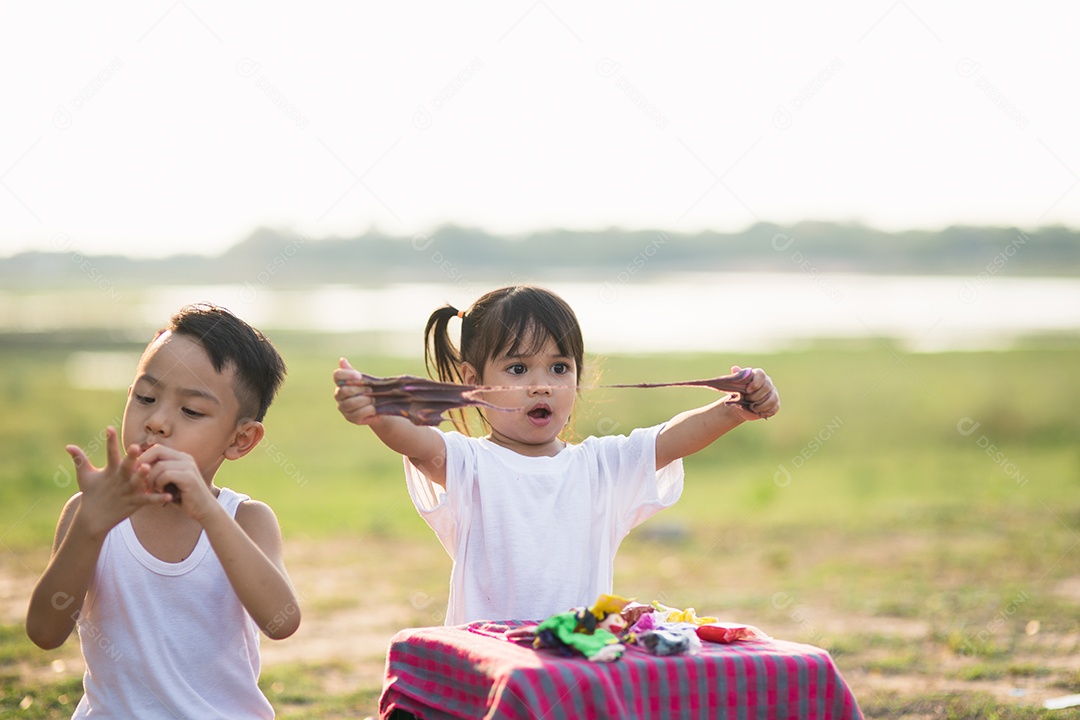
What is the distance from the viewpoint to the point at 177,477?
10.7 feet

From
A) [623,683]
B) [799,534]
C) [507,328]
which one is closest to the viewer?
[623,683]

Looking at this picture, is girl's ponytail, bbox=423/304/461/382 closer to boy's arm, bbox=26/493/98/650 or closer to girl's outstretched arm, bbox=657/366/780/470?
girl's outstretched arm, bbox=657/366/780/470

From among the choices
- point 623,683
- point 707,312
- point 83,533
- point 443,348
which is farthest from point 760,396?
point 707,312

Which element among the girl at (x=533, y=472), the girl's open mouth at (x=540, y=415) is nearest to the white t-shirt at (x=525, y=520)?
the girl at (x=533, y=472)

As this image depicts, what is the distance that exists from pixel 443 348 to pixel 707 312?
45.1m

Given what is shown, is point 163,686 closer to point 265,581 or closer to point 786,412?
point 265,581

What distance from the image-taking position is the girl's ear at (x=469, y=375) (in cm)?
437

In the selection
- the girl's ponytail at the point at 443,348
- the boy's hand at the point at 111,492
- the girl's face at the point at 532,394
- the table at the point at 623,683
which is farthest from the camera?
the girl's ponytail at the point at 443,348

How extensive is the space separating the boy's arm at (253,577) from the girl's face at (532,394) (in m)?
1.11

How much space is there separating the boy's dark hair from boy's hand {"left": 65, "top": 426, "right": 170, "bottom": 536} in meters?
0.57

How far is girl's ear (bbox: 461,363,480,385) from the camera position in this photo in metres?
4.37

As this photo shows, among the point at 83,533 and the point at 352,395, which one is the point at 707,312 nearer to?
the point at 352,395

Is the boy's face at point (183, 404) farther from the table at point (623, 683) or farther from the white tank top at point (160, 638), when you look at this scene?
the table at point (623, 683)

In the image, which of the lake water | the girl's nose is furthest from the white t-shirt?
the lake water
